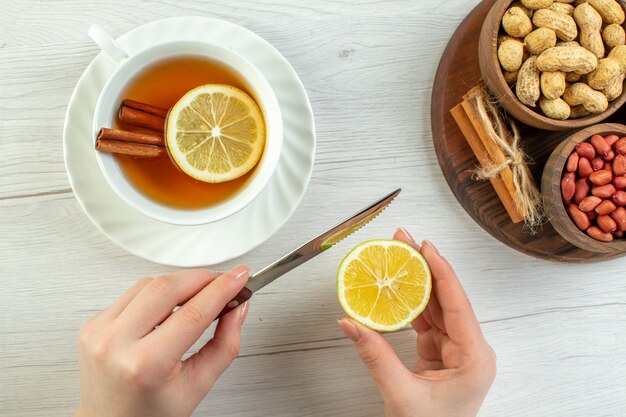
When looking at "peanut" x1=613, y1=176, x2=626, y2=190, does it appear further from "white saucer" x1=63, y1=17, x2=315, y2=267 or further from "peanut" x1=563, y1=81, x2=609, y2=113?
"white saucer" x1=63, y1=17, x2=315, y2=267

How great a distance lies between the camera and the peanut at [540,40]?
0.88 metres

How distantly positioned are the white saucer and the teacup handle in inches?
1.9

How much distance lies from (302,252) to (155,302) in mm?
234

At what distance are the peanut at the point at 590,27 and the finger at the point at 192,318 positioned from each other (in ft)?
2.29

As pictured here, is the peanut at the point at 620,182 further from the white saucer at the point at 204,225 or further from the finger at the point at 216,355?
the finger at the point at 216,355

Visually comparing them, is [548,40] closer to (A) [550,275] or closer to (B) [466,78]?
(B) [466,78]

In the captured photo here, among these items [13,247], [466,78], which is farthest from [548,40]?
[13,247]

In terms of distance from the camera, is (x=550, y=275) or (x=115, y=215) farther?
(x=550, y=275)

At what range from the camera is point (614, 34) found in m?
0.90

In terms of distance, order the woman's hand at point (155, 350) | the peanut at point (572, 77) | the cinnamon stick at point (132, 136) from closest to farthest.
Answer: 1. the woman's hand at point (155, 350)
2. the cinnamon stick at point (132, 136)
3. the peanut at point (572, 77)

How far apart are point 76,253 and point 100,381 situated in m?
0.32

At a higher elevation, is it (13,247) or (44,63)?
(44,63)

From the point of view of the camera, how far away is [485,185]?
0.95 meters

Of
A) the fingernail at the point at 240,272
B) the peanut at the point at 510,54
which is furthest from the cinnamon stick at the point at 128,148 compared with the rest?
the peanut at the point at 510,54
